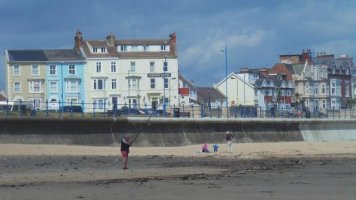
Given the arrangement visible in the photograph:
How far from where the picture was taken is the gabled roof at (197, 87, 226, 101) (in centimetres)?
11929

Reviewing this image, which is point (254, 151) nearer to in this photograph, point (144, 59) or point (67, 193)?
point (67, 193)

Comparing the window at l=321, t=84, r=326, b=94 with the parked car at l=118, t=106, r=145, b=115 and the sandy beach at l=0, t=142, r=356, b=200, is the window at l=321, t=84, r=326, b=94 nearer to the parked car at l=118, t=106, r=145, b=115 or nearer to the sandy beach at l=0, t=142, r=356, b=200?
the parked car at l=118, t=106, r=145, b=115

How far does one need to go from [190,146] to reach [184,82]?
2684 inches

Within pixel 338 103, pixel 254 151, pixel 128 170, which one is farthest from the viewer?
pixel 338 103

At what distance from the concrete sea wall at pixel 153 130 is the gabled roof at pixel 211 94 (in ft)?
181

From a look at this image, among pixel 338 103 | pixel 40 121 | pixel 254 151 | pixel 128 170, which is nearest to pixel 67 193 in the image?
pixel 128 170

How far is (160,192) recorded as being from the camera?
65.1 feet

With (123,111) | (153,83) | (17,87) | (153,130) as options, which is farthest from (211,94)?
(153,130)

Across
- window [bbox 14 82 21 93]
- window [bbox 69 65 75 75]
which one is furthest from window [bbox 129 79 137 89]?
window [bbox 14 82 21 93]

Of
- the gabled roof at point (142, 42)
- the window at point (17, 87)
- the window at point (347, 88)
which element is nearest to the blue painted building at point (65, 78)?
the window at point (17, 87)

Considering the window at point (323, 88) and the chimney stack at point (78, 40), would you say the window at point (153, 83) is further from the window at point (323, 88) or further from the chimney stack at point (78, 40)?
the window at point (323, 88)

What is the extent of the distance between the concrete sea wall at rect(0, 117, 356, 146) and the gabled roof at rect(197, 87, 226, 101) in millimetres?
55066

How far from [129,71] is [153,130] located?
50512 mm

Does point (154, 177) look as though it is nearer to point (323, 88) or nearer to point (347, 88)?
point (323, 88)
